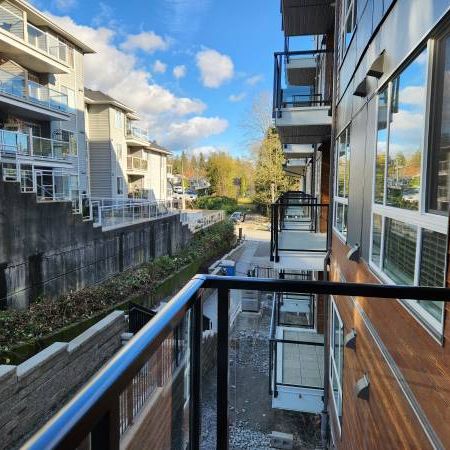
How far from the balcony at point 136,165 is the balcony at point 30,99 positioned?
9669mm

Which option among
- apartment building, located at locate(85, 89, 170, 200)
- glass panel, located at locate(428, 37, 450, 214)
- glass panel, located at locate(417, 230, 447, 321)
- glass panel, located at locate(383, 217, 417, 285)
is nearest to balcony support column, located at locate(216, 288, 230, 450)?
glass panel, located at locate(417, 230, 447, 321)

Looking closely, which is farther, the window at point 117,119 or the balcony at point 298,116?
the window at point 117,119

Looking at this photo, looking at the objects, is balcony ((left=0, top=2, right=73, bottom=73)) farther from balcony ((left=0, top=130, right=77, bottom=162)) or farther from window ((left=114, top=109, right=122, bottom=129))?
window ((left=114, top=109, right=122, bottom=129))

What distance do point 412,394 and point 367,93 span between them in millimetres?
2974

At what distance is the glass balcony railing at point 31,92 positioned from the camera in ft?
44.2

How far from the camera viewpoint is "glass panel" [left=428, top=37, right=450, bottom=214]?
1.89 m

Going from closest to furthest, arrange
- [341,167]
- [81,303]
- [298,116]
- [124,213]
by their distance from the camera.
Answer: [341,167], [298,116], [81,303], [124,213]

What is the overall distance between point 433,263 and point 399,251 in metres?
0.65

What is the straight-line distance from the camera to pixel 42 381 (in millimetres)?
4348

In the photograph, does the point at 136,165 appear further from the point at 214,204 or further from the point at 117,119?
the point at 214,204

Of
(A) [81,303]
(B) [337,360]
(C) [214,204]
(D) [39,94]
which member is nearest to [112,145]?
(D) [39,94]

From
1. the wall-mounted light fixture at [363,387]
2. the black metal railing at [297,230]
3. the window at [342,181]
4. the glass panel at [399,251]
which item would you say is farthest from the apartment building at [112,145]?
the glass panel at [399,251]

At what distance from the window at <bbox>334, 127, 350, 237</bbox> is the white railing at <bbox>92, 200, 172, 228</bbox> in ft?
25.6

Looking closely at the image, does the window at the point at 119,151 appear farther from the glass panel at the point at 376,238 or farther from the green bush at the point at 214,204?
the glass panel at the point at 376,238
